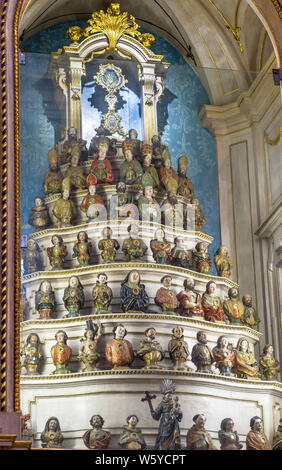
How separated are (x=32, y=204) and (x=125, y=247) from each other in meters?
0.85

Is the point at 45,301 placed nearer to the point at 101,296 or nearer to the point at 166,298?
the point at 101,296

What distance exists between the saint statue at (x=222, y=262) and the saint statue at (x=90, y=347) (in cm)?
125

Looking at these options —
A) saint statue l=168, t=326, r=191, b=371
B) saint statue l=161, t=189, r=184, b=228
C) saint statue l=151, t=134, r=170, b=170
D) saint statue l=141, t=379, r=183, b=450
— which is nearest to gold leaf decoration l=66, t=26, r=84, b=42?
saint statue l=151, t=134, r=170, b=170

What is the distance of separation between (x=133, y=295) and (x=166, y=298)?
291 millimetres

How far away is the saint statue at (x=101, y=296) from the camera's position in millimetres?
9055

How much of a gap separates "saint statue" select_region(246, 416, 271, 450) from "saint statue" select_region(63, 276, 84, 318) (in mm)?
1659

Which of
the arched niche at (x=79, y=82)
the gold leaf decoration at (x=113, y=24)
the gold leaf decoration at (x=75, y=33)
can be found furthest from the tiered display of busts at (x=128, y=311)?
the gold leaf decoration at (x=75, y=33)

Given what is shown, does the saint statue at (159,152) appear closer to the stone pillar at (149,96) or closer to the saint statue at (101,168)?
the stone pillar at (149,96)

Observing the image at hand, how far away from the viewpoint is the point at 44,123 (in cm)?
947

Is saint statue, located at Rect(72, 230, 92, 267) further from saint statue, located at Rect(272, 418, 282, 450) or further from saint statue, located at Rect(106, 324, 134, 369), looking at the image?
Answer: saint statue, located at Rect(272, 418, 282, 450)

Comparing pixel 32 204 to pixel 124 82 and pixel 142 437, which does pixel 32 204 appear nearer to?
pixel 124 82

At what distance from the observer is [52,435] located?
8.45 meters

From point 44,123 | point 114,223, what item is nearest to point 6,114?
point 44,123
